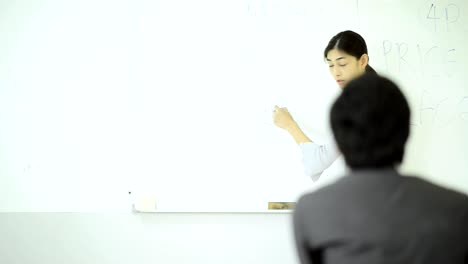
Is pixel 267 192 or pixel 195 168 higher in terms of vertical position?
pixel 195 168

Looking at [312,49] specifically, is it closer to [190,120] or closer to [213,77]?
[213,77]

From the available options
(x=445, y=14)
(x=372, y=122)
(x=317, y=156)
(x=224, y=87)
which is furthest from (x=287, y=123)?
(x=372, y=122)

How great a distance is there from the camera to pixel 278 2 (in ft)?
6.31

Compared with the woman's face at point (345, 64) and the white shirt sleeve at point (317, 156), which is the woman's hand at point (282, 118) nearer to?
the white shirt sleeve at point (317, 156)

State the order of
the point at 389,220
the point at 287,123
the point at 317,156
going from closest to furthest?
1. the point at 389,220
2. the point at 317,156
3. the point at 287,123

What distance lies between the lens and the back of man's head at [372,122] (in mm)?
868

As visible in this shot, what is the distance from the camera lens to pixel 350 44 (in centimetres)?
180

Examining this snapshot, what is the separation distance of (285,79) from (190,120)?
44cm

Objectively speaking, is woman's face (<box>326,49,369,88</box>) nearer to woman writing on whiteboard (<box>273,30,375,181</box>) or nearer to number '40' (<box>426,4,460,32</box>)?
woman writing on whiteboard (<box>273,30,375,181</box>)

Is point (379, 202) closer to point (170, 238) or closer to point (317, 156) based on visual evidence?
point (317, 156)

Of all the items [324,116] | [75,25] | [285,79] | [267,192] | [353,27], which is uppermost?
[75,25]

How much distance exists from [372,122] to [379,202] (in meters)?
0.15

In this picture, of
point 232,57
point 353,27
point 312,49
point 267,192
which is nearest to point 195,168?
point 267,192

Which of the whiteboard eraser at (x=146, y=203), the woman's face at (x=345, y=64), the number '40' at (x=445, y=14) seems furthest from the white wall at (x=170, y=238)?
the number '40' at (x=445, y=14)
